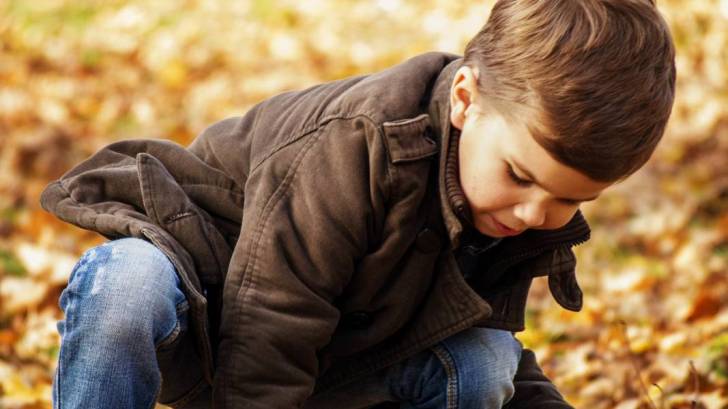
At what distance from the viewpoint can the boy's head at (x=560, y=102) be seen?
198cm

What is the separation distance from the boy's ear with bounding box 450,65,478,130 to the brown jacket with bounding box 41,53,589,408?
38mm

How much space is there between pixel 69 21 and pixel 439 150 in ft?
19.9

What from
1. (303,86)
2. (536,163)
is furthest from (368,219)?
(303,86)

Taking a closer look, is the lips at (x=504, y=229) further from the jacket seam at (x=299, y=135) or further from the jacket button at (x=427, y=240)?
the jacket seam at (x=299, y=135)

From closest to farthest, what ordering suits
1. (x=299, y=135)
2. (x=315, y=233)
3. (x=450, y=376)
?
(x=315, y=233)
(x=299, y=135)
(x=450, y=376)

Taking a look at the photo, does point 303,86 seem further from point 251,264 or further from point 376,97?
point 251,264

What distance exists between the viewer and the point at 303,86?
6.22 m

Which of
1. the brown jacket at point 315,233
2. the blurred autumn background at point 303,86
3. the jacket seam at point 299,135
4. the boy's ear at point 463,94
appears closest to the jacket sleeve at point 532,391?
the brown jacket at point 315,233

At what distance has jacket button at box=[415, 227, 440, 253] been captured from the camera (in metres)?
2.19

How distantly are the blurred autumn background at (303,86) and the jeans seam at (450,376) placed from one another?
0.46 m

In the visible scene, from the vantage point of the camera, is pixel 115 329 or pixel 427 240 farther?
pixel 427 240

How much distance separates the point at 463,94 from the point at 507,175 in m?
0.19

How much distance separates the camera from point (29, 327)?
3467 mm

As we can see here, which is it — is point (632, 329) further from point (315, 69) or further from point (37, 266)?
point (315, 69)
